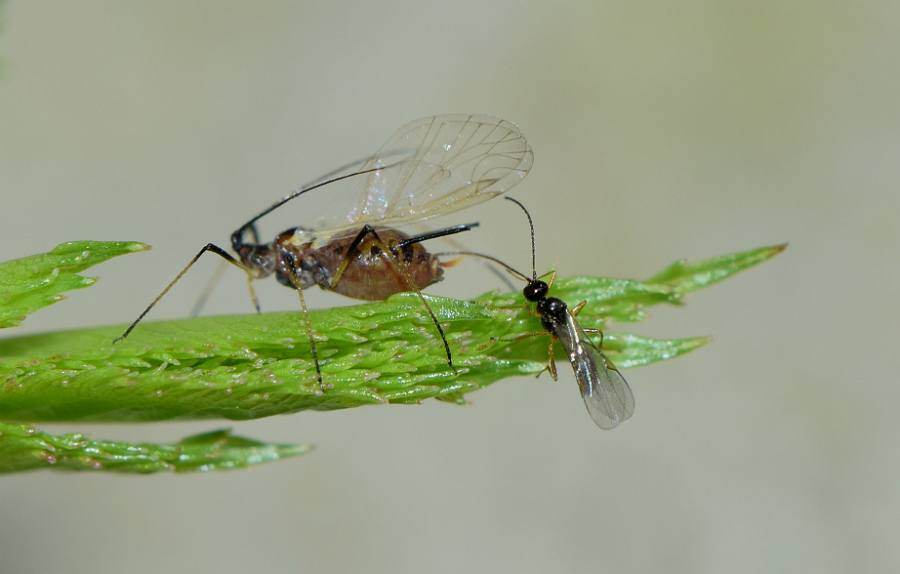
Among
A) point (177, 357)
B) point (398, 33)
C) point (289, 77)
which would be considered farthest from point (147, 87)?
point (177, 357)

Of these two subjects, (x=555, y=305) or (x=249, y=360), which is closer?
(x=249, y=360)

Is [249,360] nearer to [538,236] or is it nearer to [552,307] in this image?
[552,307]

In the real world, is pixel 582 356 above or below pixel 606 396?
above

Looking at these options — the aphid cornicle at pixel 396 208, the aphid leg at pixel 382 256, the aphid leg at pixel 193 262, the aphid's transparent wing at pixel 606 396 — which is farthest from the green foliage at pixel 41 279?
the aphid's transparent wing at pixel 606 396

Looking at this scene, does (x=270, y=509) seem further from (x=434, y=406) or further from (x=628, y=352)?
(x=628, y=352)

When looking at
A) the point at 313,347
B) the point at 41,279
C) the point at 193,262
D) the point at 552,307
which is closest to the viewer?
the point at 41,279

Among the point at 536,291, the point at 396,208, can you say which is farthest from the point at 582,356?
the point at 396,208
